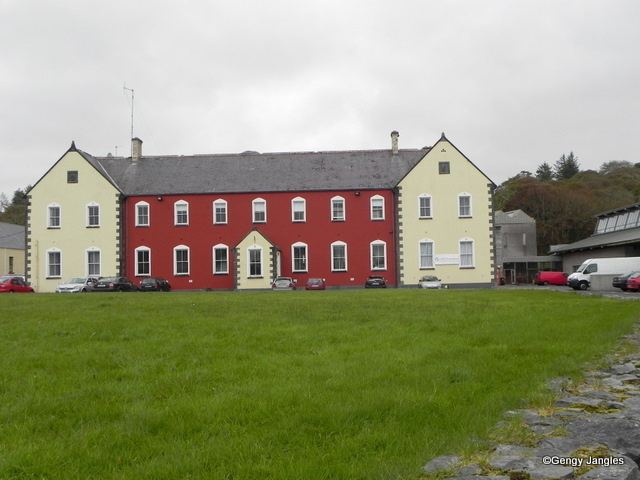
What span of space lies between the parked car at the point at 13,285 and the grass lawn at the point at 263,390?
32.3 metres

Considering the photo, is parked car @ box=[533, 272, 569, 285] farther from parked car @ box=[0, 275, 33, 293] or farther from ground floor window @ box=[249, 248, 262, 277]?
parked car @ box=[0, 275, 33, 293]

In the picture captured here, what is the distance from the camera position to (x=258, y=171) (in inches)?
1976

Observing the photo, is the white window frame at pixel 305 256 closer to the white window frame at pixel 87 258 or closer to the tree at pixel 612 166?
the white window frame at pixel 87 258

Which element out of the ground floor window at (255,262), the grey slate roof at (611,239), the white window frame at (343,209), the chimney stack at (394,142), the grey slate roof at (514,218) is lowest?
the ground floor window at (255,262)

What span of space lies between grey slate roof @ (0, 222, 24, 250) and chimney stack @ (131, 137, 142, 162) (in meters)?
30.0

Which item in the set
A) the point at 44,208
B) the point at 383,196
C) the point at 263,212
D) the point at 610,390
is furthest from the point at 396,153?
the point at 610,390

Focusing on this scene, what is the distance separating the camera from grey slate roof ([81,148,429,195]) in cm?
4897

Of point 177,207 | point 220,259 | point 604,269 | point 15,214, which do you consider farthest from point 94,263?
point 15,214

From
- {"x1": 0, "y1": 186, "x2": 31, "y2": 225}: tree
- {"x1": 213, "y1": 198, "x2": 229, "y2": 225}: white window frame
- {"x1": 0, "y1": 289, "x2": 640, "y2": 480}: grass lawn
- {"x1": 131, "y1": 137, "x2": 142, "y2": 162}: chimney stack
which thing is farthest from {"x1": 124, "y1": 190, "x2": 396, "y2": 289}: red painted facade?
{"x1": 0, "y1": 186, "x2": 31, "y2": 225}: tree

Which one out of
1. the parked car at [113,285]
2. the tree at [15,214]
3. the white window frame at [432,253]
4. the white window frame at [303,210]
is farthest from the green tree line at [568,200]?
the tree at [15,214]

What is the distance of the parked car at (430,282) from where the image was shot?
44.5m

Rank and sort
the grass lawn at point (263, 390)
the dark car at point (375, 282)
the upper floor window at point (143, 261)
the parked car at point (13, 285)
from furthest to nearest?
the upper floor window at point (143, 261) → the dark car at point (375, 282) → the parked car at point (13, 285) → the grass lawn at point (263, 390)

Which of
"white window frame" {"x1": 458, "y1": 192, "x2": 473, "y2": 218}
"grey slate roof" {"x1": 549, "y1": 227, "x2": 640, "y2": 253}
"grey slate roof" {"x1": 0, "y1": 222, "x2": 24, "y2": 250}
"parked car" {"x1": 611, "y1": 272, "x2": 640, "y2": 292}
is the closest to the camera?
"parked car" {"x1": 611, "y1": 272, "x2": 640, "y2": 292}

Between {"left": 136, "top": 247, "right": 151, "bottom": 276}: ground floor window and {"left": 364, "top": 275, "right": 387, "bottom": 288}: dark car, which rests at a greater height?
{"left": 136, "top": 247, "right": 151, "bottom": 276}: ground floor window
